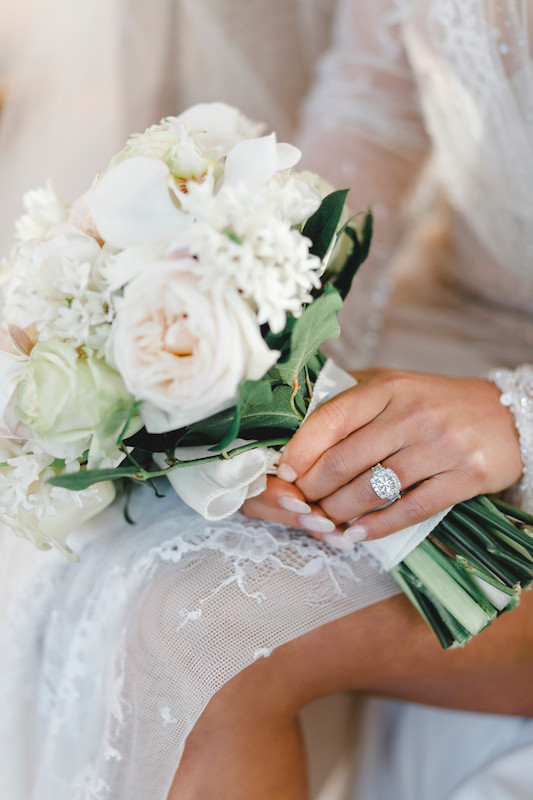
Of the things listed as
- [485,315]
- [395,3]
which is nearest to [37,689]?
[485,315]

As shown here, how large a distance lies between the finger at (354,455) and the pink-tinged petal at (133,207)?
0.92ft

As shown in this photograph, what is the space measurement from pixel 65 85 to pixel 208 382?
3.23 feet

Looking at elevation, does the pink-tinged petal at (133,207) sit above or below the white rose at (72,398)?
above

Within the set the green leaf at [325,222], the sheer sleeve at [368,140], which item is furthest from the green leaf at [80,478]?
the sheer sleeve at [368,140]

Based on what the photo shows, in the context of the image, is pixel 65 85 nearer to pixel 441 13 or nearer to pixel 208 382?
pixel 441 13

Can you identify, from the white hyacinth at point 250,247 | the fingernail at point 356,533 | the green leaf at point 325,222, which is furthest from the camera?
the fingernail at point 356,533

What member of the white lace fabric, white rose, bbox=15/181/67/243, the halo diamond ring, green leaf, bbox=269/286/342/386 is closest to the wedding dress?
the white lace fabric

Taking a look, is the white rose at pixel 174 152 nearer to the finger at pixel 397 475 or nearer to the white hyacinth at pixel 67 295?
the white hyacinth at pixel 67 295

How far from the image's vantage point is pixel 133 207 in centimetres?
48

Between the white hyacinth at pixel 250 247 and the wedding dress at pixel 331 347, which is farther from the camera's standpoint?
the wedding dress at pixel 331 347

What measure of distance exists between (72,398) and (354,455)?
290 millimetres

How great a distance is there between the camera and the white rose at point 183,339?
427 millimetres

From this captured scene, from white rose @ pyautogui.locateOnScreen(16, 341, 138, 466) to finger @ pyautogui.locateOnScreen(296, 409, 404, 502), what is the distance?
22 cm

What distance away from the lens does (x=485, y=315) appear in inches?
46.5
